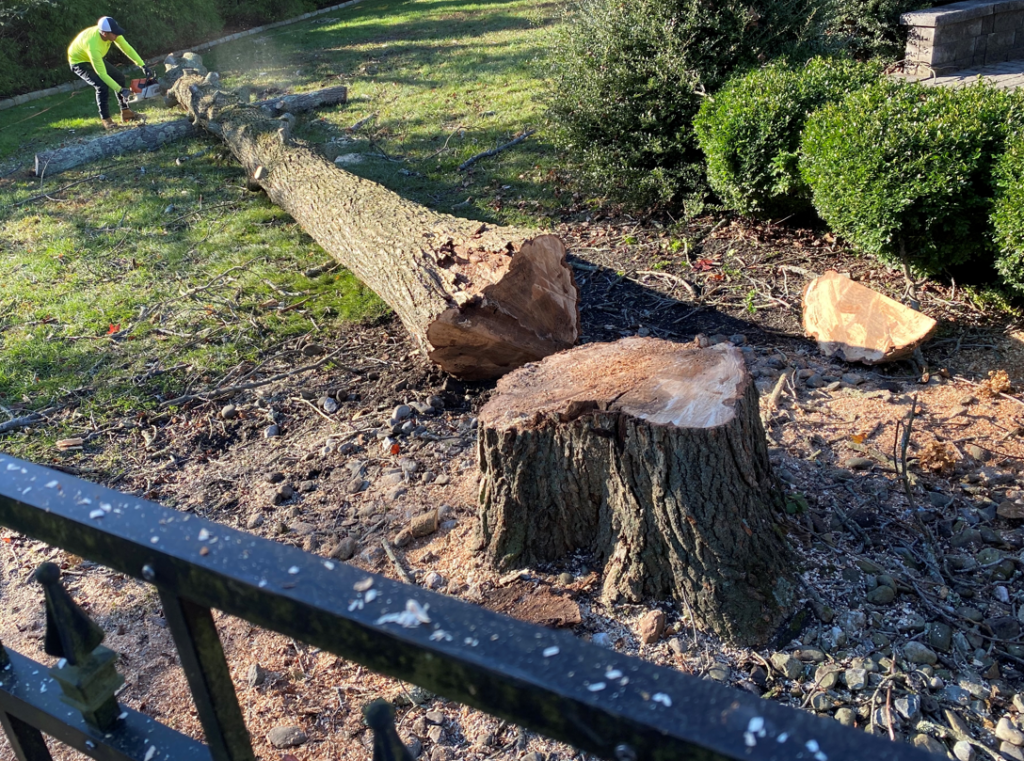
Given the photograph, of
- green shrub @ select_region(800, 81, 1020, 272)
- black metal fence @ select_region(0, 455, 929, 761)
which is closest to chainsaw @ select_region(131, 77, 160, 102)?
green shrub @ select_region(800, 81, 1020, 272)

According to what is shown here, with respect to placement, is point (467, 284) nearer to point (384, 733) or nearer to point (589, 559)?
point (589, 559)

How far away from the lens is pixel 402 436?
4.05 metres

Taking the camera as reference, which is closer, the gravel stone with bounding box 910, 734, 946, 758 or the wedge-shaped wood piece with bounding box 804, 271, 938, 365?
the gravel stone with bounding box 910, 734, 946, 758

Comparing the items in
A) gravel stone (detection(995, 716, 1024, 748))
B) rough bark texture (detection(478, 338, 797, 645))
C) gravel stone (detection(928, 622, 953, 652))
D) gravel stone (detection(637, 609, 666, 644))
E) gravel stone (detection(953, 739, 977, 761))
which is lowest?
gravel stone (detection(953, 739, 977, 761))

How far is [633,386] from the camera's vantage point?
280cm

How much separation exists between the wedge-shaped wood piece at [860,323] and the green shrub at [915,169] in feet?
1.58

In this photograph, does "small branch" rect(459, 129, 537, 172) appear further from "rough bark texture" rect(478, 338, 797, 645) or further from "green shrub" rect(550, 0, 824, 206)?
"rough bark texture" rect(478, 338, 797, 645)

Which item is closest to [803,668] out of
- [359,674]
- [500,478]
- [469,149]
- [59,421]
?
[500,478]

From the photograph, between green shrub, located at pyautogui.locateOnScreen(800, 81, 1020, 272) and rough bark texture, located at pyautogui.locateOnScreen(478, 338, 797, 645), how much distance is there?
2326mm

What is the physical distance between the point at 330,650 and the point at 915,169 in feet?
15.5

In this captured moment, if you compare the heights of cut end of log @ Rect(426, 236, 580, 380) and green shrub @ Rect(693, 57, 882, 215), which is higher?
green shrub @ Rect(693, 57, 882, 215)

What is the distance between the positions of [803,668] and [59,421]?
13.8 feet

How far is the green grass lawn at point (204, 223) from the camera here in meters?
5.11

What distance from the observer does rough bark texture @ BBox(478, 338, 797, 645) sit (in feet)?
8.52
